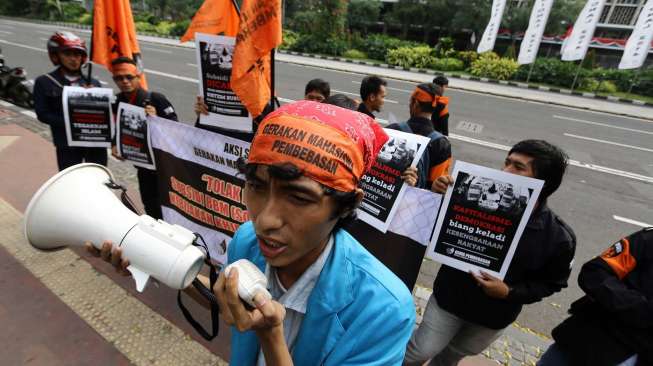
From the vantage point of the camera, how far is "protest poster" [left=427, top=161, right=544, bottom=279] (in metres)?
1.82

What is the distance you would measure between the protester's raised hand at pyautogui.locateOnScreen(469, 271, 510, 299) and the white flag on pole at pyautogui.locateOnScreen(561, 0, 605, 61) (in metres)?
19.5

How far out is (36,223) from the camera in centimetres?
154

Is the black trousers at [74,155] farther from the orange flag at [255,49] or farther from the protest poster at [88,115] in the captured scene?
the orange flag at [255,49]

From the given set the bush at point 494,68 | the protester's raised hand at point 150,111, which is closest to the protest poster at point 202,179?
the protester's raised hand at point 150,111

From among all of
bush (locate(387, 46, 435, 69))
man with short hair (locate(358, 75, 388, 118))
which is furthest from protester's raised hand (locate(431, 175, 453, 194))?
bush (locate(387, 46, 435, 69))

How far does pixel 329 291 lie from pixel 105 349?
2.23 m

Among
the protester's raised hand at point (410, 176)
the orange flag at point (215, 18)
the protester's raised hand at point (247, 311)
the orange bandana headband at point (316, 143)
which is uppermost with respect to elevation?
the orange flag at point (215, 18)

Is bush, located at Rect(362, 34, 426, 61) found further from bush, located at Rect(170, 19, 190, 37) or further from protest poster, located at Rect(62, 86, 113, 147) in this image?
protest poster, located at Rect(62, 86, 113, 147)

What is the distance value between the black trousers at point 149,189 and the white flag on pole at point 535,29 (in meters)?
19.9

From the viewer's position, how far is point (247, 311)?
91cm

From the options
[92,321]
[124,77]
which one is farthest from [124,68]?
[92,321]

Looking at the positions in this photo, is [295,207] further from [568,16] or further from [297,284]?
[568,16]

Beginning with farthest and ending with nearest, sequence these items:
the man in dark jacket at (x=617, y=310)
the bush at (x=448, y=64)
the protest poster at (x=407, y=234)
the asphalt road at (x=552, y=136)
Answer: the bush at (x=448, y=64) < the asphalt road at (x=552, y=136) < the protest poster at (x=407, y=234) < the man in dark jacket at (x=617, y=310)

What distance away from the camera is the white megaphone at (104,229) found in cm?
132
